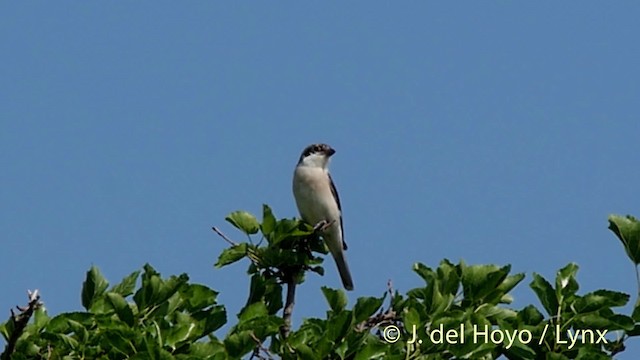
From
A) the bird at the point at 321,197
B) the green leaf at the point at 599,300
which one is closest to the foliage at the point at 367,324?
the green leaf at the point at 599,300

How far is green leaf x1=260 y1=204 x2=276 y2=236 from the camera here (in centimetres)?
808

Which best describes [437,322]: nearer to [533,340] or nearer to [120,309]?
[533,340]

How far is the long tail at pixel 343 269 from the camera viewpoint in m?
13.5

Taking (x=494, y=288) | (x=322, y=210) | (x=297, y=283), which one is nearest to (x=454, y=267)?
(x=494, y=288)

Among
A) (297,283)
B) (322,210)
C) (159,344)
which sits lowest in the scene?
(159,344)

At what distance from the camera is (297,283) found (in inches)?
321

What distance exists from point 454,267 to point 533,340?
2.07 ft

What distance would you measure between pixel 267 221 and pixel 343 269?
5590mm

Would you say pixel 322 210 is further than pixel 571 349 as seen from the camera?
Yes

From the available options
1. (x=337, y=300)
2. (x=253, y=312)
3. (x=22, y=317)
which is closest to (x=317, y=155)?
(x=337, y=300)

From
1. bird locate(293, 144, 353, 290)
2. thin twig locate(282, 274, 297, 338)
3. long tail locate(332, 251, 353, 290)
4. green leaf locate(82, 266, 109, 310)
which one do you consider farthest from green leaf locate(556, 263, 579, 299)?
long tail locate(332, 251, 353, 290)

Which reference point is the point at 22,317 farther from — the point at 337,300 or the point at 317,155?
the point at 317,155

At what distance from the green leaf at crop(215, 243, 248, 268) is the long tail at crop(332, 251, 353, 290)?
557 centimetres

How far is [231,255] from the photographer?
26.1ft
